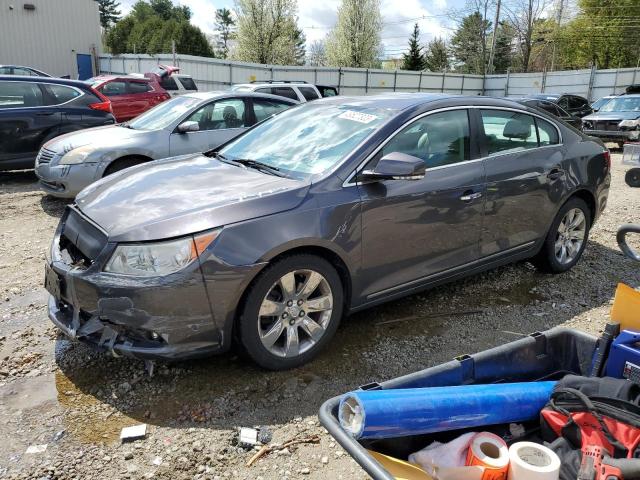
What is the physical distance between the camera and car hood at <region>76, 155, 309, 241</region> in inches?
116

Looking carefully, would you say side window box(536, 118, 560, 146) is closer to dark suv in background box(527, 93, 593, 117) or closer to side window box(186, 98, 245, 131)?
side window box(186, 98, 245, 131)

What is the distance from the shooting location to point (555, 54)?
2083 inches

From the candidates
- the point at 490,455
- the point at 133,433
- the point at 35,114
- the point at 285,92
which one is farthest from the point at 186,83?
the point at 490,455

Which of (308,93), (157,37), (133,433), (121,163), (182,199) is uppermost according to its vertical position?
(157,37)

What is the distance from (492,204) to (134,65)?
24.9 meters

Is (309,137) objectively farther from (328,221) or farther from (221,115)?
(221,115)

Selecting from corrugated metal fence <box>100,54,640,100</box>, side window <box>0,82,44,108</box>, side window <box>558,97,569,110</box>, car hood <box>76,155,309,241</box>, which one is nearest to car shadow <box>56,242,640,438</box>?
car hood <box>76,155,309,241</box>

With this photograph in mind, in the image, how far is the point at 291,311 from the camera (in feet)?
10.5

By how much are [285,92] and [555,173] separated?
26.6 ft

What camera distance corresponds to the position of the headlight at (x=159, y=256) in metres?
2.84

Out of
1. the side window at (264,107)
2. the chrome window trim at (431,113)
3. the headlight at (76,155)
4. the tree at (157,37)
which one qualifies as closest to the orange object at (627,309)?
the chrome window trim at (431,113)

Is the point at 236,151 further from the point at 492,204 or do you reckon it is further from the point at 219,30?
the point at 219,30

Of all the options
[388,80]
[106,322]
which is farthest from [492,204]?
[388,80]

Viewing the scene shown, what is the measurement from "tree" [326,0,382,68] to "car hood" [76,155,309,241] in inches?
1695
